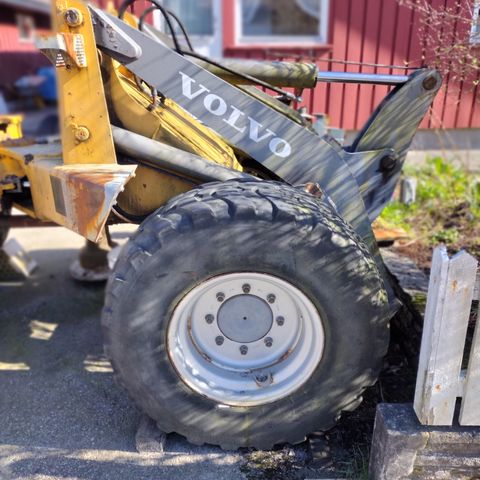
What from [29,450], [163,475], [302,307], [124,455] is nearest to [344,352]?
[302,307]

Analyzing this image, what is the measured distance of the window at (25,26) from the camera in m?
21.8

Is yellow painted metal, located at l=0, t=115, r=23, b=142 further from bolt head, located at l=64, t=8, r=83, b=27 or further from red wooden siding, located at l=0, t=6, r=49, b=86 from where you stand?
red wooden siding, located at l=0, t=6, r=49, b=86

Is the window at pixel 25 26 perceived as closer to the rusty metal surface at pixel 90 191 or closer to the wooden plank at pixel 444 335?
the rusty metal surface at pixel 90 191

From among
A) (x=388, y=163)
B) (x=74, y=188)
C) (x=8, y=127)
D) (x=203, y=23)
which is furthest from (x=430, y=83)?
(x=203, y=23)

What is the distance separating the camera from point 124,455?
2418 millimetres

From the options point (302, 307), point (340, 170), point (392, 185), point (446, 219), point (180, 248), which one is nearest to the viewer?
point (180, 248)

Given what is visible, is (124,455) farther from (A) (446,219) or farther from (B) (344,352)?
(A) (446,219)

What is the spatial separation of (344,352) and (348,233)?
536 millimetres

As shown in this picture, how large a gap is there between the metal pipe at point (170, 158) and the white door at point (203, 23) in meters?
4.34

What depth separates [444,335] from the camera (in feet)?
6.37

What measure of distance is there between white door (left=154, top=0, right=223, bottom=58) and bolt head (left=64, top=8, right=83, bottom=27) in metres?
4.42

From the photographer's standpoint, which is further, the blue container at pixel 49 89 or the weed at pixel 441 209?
the blue container at pixel 49 89

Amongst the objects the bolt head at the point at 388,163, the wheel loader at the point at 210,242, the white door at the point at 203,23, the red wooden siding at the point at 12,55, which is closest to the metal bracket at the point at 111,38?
the wheel loader at the point at 210,242

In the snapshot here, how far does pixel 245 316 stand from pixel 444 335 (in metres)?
0.89
